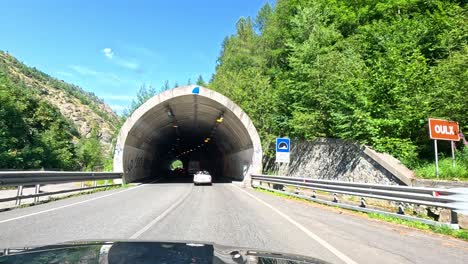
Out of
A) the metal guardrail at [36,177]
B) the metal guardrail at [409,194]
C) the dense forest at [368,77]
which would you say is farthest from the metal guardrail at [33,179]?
the dense forest at [368,77]

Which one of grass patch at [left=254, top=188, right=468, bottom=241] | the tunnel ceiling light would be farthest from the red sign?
the tunnel ceiling light

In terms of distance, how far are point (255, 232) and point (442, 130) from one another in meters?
9.39

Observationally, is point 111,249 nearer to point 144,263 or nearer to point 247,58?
point 144,263

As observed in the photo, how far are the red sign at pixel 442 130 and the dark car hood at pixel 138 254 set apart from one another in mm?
11795

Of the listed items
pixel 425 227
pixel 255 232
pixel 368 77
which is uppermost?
pixel 368 77

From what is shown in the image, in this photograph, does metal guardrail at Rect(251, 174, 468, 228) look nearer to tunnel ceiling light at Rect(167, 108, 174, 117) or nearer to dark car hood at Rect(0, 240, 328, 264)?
dark car hood at Rect(0, 240, 328, 264)

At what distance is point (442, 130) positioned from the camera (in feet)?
45.7

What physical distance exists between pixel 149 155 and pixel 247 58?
1906cm

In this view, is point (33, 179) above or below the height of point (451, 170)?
below

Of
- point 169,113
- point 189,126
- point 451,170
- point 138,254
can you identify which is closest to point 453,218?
point 451,170

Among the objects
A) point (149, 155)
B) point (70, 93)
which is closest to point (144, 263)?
point (149, 155)

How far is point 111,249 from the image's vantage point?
11.7ft

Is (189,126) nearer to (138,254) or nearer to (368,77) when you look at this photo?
(368,77)

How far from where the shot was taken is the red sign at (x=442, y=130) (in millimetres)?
13633
